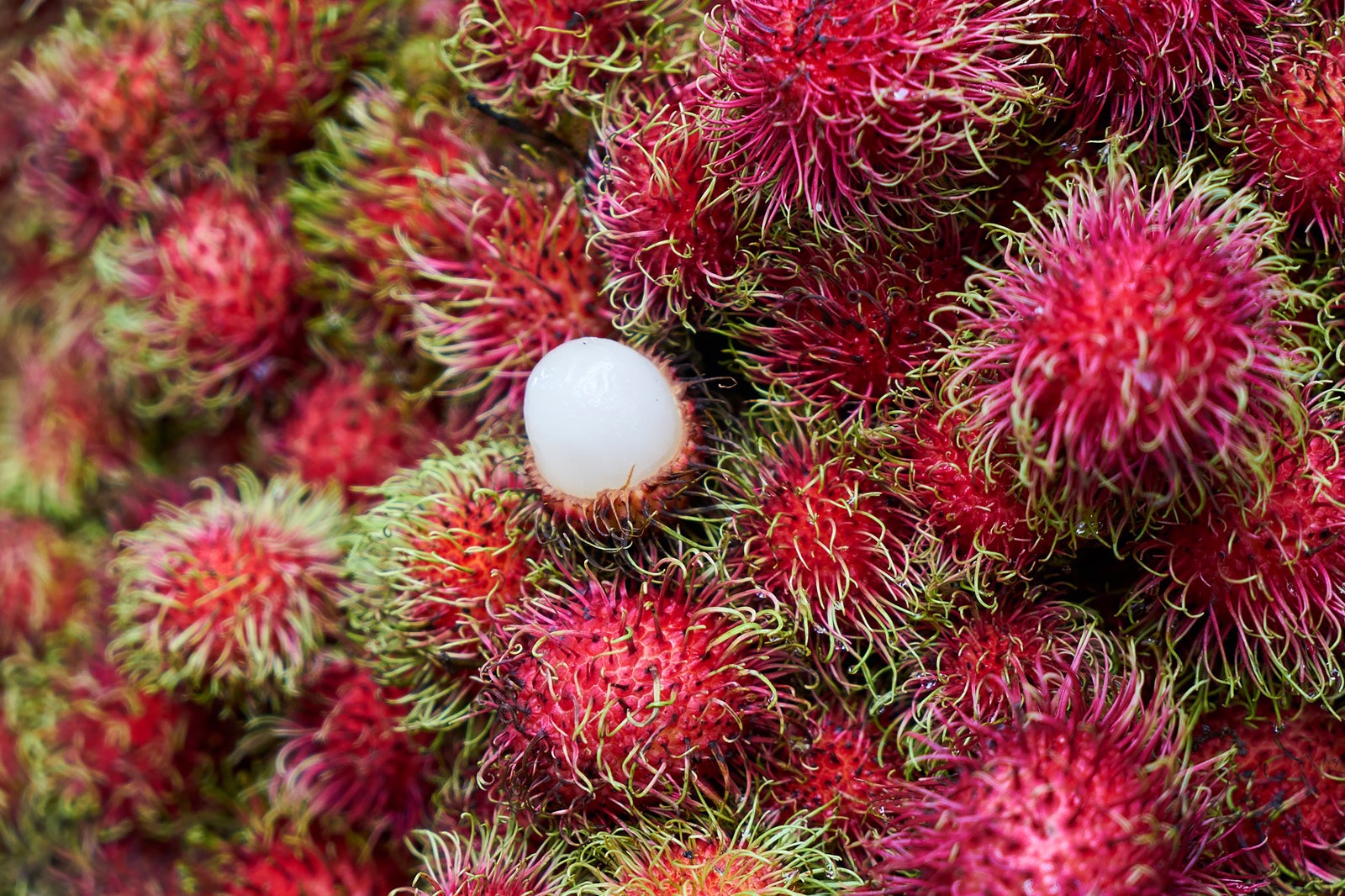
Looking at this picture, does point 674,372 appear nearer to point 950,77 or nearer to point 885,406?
point 885,406

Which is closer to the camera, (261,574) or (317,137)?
(261,574)

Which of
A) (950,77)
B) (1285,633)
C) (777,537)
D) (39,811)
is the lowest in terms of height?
(39,811)

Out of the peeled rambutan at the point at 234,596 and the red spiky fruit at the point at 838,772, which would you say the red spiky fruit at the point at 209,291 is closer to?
the peeled rambutan at the point at 234,596

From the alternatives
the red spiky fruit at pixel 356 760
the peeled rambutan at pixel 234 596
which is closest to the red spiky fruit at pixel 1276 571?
the red spiky fruit at pixel 356 760

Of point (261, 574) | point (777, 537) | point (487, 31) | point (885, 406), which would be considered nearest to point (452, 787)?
point (261, 574)

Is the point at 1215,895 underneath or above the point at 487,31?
underneath

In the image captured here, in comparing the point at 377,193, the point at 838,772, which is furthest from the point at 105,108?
the point at 838,772
